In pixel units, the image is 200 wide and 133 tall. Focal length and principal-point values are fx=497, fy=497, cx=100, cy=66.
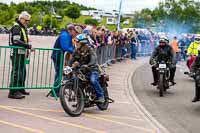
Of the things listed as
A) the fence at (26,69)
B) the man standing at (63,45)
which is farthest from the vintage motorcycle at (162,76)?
the man standing at (63,45)

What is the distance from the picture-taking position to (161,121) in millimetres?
10031

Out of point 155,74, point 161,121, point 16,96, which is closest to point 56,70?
point 16,96

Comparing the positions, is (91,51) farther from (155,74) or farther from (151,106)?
(155,74)

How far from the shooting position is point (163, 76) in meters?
13.9

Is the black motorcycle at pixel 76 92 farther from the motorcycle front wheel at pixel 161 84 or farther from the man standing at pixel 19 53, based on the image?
the motorcycle front wheel at pixel 161 84

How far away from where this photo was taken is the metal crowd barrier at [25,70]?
1070cm

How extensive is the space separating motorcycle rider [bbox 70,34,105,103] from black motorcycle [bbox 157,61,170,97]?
4.01 metres

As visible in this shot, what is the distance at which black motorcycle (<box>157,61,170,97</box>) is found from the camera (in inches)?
543

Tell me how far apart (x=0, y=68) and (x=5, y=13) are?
74.3 metres

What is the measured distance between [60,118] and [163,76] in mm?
5347

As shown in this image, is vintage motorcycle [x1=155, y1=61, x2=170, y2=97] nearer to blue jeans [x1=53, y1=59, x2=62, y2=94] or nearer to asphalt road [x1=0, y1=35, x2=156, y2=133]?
asphalt road [x1=0, y1=35, x2=156, y2=133]

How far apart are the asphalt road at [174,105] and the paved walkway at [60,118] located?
417 millimetres

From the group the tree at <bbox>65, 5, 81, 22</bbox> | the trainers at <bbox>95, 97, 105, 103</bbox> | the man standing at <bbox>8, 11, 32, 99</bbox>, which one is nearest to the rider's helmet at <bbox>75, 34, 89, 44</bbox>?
the trainers at <bbox>95, 97, 105, 103</bbox>

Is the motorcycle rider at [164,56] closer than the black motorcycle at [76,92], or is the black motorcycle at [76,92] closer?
the black motorcycle at [76,92]
